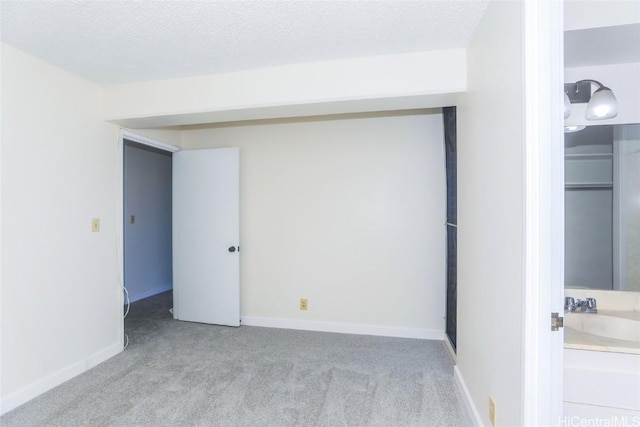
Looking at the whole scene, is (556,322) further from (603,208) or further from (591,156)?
(591,156)

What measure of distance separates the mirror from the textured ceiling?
1.00 meters

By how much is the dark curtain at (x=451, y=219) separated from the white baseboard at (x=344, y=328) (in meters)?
0.23

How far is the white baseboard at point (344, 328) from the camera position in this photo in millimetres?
3029

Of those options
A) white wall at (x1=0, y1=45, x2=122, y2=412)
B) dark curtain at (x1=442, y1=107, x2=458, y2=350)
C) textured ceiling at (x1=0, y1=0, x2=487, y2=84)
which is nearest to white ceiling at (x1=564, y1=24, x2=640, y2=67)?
textured ceiling at (x1=0, y1=0, x2=487, y2=84)

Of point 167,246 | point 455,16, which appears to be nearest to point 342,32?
point 455,16

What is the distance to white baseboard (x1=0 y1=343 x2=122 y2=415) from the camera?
193cm

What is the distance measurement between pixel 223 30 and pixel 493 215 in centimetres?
182

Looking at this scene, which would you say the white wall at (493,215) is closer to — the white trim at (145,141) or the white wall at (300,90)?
the white wall at (300,90)

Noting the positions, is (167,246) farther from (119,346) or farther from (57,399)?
(57,399)

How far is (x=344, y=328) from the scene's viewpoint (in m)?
3.19

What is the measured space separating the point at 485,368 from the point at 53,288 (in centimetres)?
289

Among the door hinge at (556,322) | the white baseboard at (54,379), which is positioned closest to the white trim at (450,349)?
the door hinge at (556,322)

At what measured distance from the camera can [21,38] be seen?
1.88 metres

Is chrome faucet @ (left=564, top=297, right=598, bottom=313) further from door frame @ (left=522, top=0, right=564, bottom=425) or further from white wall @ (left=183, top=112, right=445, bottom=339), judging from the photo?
white wall @ (left=183, top=112, right=445, bottom=339)
